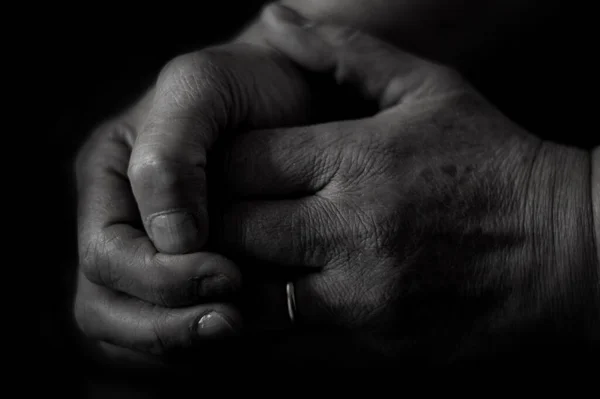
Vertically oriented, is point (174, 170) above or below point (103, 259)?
above

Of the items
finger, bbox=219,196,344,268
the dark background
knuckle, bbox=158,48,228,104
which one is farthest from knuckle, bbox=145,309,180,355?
the dark background

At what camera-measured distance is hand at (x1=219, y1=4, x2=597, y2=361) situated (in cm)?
80

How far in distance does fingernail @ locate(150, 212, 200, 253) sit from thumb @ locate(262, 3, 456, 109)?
12.4 inches

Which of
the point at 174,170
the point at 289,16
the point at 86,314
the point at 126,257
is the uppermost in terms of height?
the point at 289,16

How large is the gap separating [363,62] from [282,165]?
0.20 m

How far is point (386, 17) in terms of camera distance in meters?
1.06

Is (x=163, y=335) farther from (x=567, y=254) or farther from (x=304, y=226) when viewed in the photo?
(x=567, y=254)

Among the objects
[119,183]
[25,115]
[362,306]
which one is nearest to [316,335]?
[362,306]

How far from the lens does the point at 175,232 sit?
0.75 metres

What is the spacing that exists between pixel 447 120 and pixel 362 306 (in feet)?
0.87

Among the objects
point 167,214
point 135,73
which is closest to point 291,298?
point 167,214

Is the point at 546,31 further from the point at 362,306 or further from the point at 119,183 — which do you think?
the point at 119,183

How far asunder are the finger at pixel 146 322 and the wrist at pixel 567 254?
381 mm

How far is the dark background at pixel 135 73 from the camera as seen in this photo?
1172mm
